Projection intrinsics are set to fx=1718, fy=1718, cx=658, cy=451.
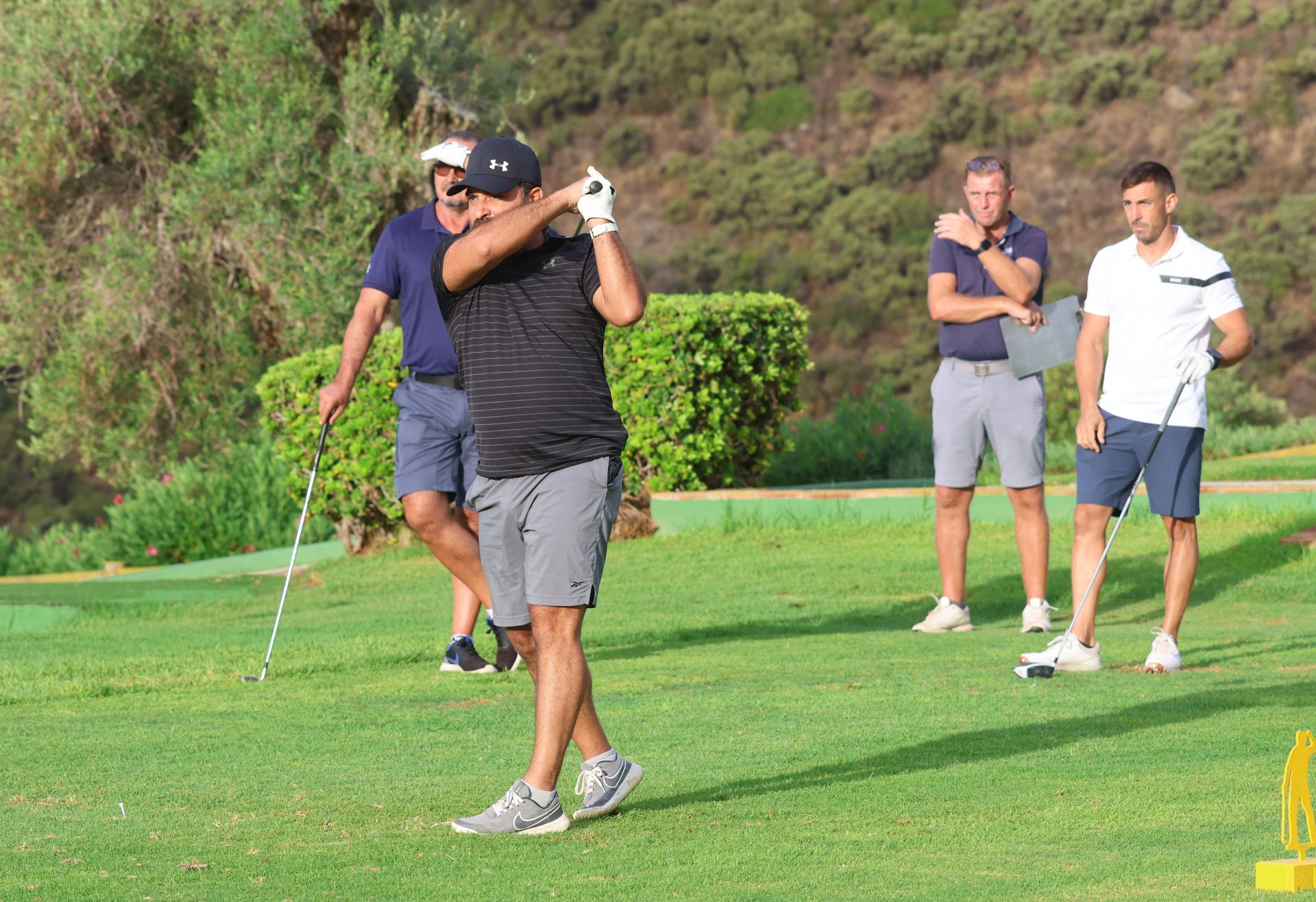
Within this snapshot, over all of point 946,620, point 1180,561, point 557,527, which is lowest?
point 946,620

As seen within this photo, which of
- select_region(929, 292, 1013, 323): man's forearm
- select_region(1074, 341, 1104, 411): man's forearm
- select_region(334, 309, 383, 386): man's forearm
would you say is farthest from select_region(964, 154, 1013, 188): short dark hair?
select_region(334, 309, 383, 386): man's forearm

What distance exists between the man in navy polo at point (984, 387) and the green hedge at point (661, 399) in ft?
13.2

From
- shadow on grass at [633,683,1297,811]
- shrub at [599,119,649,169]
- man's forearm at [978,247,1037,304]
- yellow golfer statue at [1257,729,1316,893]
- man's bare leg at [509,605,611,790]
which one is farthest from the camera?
shrub at [599,119,649,169]

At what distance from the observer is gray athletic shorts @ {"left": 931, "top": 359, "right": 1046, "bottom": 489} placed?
8391 millimetres

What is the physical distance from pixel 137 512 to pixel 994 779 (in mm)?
12669

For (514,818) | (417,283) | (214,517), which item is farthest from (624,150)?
(514,818)

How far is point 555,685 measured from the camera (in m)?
4.50

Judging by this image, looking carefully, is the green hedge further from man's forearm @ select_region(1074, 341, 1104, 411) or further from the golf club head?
the golf club head

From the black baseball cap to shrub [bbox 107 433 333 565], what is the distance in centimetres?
1165

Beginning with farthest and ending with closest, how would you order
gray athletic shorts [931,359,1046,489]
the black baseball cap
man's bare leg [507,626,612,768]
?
gray athletic shorts [931,359,1046,489]
man's bare leg [507,626,612,768]
the black baseball cap

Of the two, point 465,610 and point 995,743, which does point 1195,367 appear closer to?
point 995,743

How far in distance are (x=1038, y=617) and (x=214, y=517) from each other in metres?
9.84

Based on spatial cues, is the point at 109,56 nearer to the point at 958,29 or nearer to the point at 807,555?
the point at 807,555

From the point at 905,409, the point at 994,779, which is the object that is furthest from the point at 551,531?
the point at 905,409
